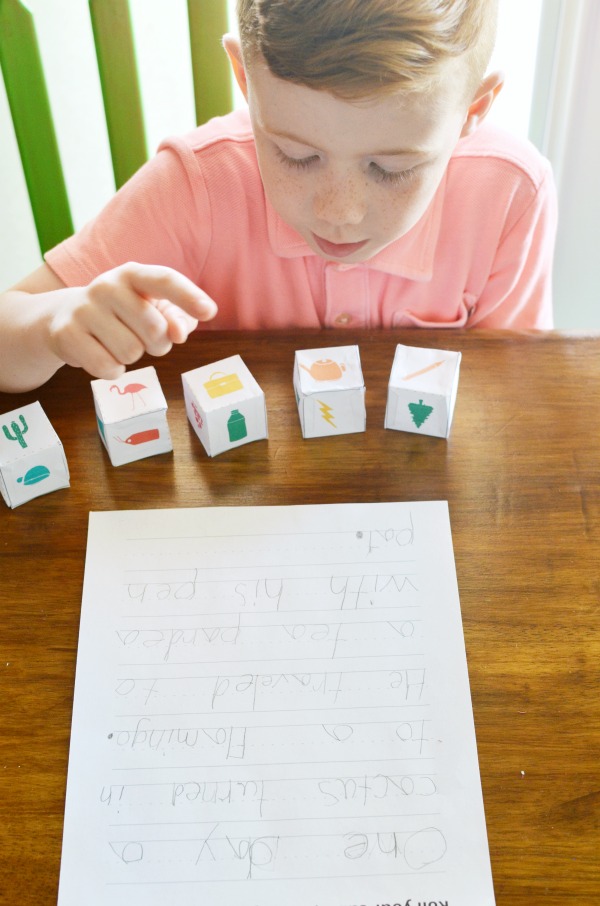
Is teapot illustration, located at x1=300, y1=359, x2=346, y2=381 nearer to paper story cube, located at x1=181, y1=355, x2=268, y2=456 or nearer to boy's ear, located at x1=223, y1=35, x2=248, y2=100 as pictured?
paper story cube, located at x1=181, y1=355, x2=268, y2=456

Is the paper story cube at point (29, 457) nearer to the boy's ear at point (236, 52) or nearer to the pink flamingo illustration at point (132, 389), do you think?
the pink flamingo illustration at point (132, 389)

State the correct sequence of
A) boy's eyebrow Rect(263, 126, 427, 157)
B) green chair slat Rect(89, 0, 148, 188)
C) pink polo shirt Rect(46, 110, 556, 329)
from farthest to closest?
1. green chair slat Rect(89, 0, 148, 188)
2. pink polo shirt Rect(46, 110, 556, 329)
3. boy's eyebrow Rect(263, 126, 427, 157)

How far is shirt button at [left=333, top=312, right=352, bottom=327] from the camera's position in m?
0.95

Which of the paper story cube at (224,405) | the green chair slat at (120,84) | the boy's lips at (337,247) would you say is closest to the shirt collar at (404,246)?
the boy's lips at (337,247)

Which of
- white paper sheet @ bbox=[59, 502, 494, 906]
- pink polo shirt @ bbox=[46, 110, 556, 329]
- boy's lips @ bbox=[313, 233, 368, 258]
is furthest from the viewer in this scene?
pink polo shirt @ bbox=[46, 110, 556, 329]

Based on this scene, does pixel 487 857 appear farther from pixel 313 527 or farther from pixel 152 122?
pixel 152 122

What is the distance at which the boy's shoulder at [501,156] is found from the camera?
0.92m

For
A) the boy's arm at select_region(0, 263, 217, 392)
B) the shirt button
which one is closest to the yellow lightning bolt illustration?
the boy's arm at select_region(0, 263, 217, 392)

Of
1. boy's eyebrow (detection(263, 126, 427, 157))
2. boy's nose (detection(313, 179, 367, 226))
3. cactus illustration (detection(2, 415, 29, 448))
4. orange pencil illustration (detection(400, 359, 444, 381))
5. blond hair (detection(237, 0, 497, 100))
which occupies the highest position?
blond hair (detection(237, 0, 497, 100))

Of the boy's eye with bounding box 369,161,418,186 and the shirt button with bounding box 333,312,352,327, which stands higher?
the boy's eye with bounding box 369,161,418,186

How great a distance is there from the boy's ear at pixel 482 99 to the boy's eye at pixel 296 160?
6.1 inches

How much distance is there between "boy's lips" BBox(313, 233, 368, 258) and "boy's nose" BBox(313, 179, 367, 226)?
7 cm

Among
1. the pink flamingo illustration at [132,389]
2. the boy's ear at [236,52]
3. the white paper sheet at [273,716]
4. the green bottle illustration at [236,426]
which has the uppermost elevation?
the boy's ear at [236,52]

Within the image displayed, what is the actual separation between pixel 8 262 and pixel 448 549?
102 cm
